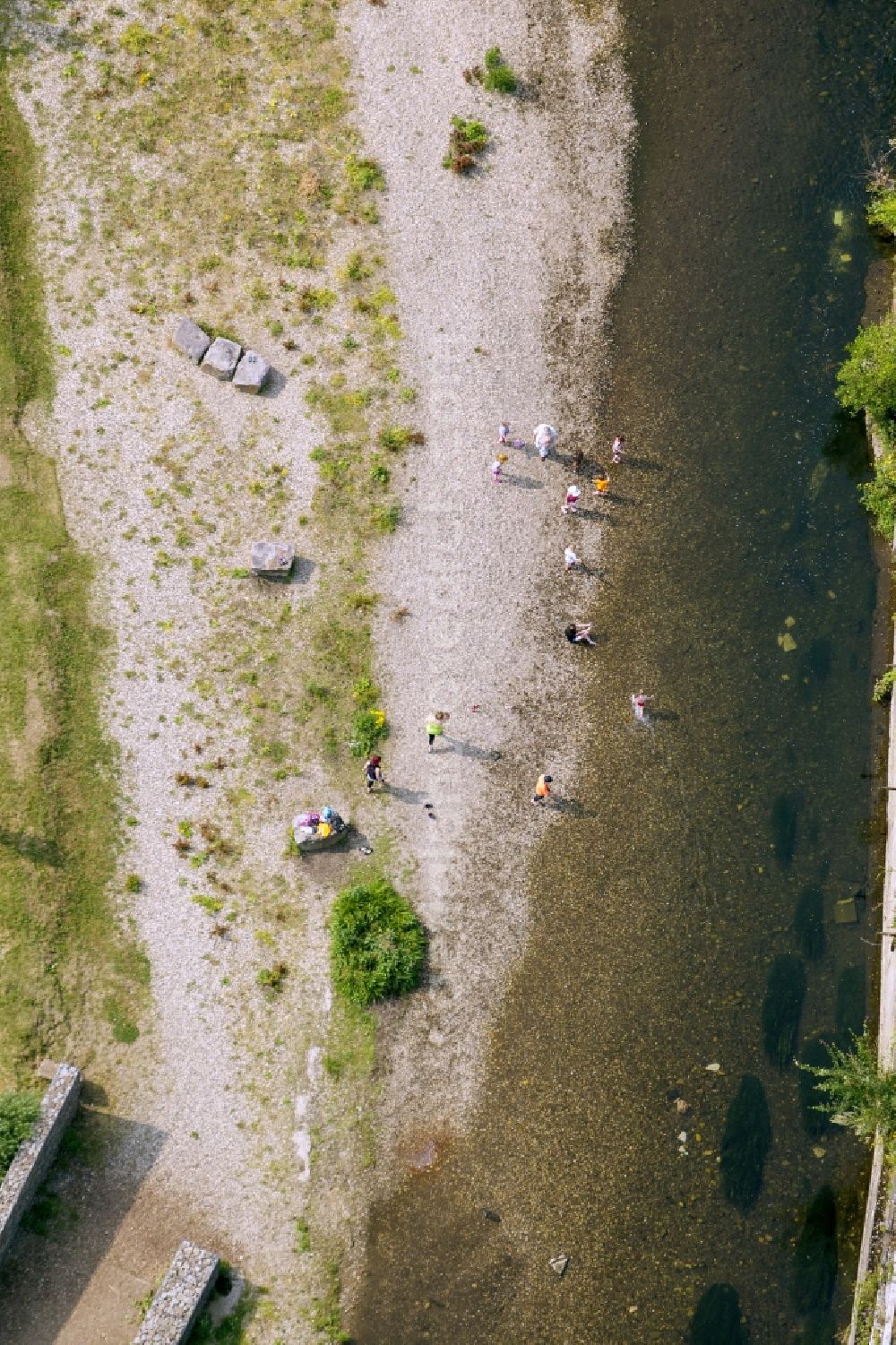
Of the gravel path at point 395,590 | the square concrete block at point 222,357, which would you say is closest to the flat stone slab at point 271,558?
the gravel path at point 395,590

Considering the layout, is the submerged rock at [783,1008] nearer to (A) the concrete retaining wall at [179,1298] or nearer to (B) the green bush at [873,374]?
(A) the concrete retaining wall at [179,1298]

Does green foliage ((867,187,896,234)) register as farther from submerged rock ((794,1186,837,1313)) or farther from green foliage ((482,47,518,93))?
submerged rock ((794,1186,837,1313))

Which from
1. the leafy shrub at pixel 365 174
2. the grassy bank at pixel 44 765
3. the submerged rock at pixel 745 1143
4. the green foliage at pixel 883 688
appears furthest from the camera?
the leafy shrub at pixel 365 174

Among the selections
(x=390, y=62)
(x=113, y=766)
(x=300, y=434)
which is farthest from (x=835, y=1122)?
(x=390, y=62)

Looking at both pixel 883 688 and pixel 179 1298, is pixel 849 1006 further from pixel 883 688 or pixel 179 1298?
pixel 179 1298

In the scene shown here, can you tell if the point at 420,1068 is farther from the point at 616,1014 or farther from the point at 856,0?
the point at 856,0

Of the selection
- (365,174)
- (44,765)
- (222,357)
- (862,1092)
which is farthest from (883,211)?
(44,765)
